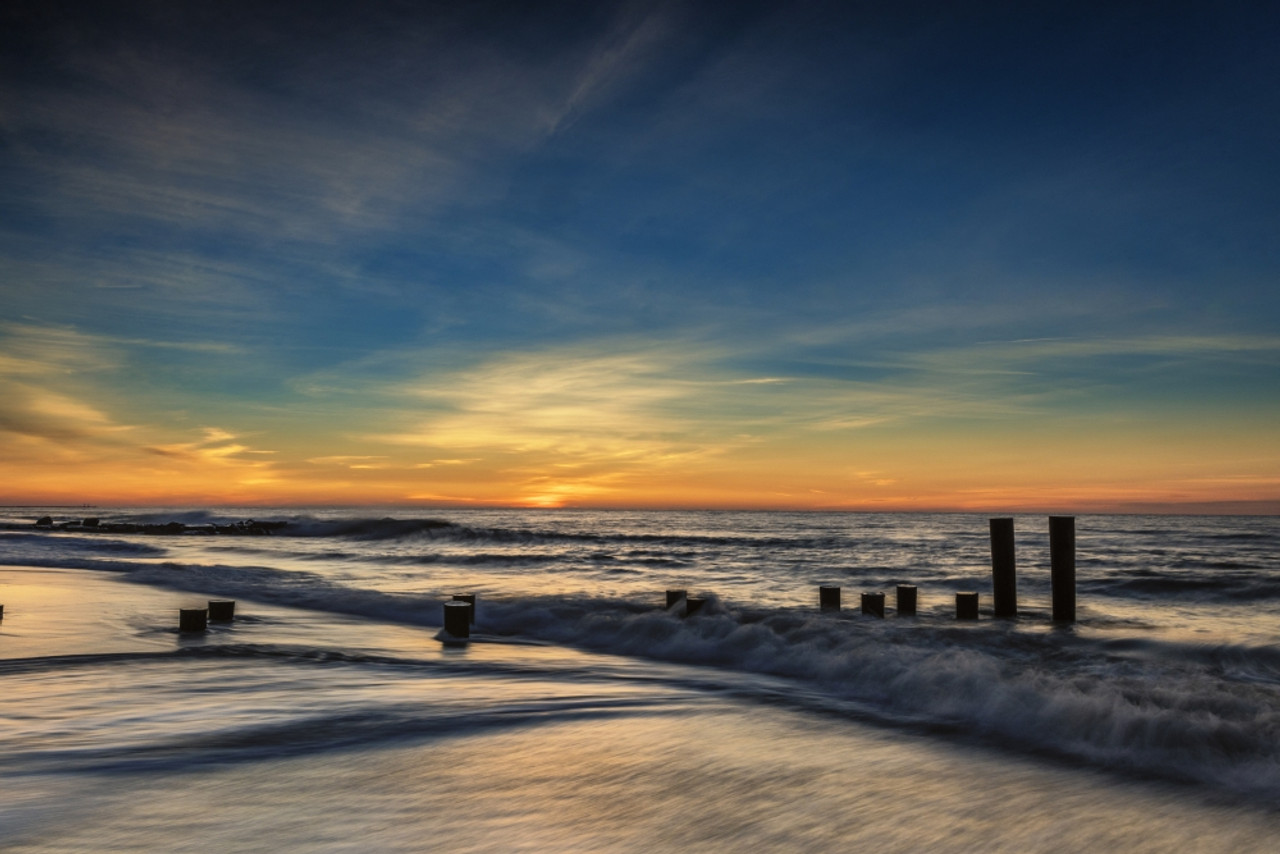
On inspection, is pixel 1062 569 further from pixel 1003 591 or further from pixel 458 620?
pixel 458 620

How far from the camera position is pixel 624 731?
20.4ft

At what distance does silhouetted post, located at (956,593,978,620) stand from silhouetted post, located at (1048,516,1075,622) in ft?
5.11

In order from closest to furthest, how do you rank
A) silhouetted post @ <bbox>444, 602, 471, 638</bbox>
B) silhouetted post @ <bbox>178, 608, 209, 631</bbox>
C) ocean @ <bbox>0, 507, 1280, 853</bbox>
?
ocean @ <bbox>0, 507, 1280, 853</bbox>
silhouetted post @ <bbox>178, 608, 209, 631</bbox>
silhouetted post @ <bbox>444, 602, 471, 638</bbox>

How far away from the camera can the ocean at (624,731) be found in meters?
4.24

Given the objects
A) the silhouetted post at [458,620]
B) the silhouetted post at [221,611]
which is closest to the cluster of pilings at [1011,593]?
the silhouetted post at [458,620]

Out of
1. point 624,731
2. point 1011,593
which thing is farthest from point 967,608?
point 624,731

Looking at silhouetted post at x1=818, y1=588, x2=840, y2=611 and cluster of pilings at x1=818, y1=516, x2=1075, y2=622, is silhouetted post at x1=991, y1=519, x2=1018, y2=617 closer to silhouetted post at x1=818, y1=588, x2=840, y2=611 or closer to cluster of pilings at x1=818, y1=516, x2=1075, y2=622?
cluster of pilings at x1=818, y1=516, x2=1075, y2=622

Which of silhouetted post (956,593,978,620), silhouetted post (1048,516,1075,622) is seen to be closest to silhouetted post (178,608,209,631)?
silhouetted post (956,593,978,620)

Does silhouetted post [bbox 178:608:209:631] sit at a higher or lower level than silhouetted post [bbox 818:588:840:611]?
higher

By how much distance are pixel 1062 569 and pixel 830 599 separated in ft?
14.2

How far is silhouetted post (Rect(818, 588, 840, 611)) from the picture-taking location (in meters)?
14.5

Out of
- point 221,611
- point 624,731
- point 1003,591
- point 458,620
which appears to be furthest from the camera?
point 1003,591

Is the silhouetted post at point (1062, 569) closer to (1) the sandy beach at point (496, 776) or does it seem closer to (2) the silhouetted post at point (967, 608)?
(2) the silhouetted post at point (967, 608)

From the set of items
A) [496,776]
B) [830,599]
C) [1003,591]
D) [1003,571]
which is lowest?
[830,599]
